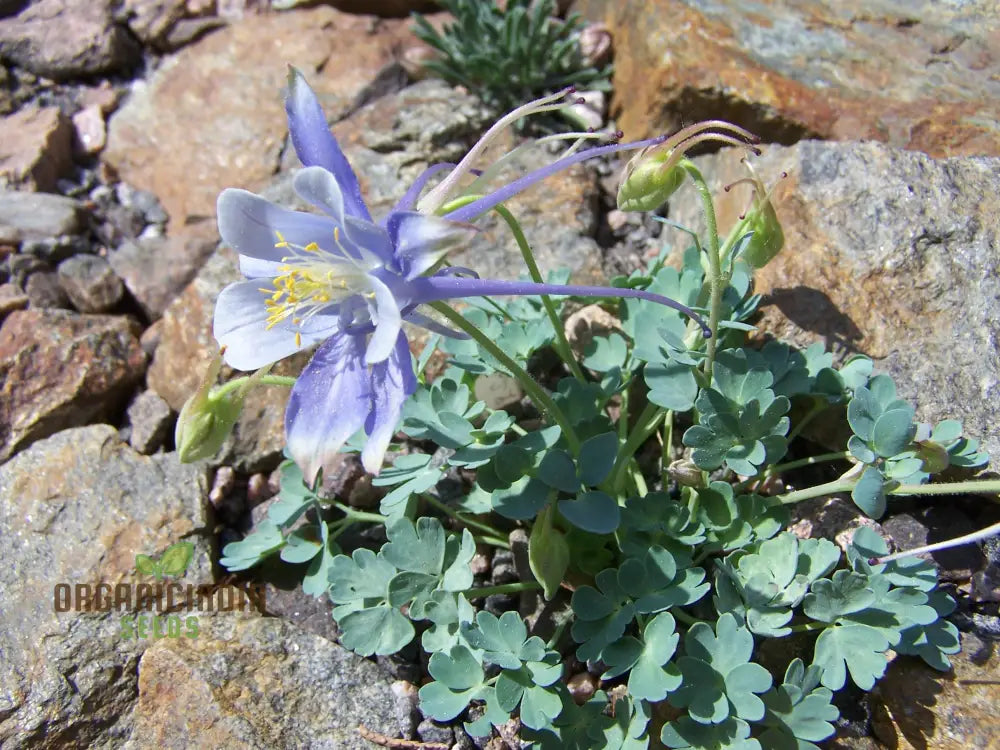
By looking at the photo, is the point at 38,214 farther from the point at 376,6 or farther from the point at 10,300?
the point at 376,6

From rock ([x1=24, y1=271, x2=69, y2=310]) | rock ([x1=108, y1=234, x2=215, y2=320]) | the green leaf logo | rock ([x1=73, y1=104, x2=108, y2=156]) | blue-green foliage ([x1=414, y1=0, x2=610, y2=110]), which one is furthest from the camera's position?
rock ([x1=73, y1=104, x2=108, y2=156])

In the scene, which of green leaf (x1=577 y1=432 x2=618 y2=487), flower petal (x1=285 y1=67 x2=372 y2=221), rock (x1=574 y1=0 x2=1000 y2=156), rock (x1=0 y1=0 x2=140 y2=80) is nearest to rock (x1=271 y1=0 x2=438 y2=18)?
rock (x1=0 y1=0 x2=140 y2=80)

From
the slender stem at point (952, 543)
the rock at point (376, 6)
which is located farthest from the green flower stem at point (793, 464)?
the rock at point (376, 6)

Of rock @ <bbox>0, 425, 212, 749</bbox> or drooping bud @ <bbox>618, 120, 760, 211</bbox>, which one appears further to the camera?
rock @ <bbox>0, 425, 212, 749</bbox>

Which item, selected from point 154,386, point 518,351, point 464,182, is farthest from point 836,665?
point 154,386

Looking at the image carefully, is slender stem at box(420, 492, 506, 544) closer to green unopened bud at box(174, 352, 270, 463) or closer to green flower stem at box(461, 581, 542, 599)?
green flower stem at box(461, 581, 542, 599)

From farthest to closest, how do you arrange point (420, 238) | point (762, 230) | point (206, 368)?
point (206, 368) < point (762, 230) < point (420, 238)

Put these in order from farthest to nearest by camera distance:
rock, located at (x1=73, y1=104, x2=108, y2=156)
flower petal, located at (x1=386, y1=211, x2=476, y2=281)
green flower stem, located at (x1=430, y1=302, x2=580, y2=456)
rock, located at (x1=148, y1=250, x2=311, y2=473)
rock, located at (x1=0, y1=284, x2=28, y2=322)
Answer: rock, located at (x1=73, y1=104, x2=108, y2=156)
rock, located at (x1=0, y1=284, x2=28, y2=322)
rock, located at (x1=148, y1=250, x2=311, y2=473)
green flower stem, located at (x1=430, y1=302, x2=580, y2=456)
flower petal, located at (x1=386, y1=211, x2=476, y2=281)

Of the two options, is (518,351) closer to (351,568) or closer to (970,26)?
(351,568)

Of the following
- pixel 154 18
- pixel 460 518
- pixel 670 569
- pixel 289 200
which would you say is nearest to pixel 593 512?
pixel 670 569
